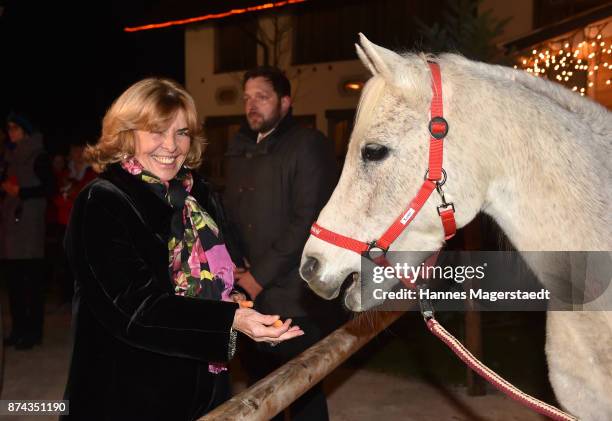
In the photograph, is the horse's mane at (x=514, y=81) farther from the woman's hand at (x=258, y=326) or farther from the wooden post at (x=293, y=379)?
the wooden post at (x=293, y=379)

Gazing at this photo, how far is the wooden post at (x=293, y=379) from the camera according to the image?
1.55 metres

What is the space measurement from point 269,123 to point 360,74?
1074cm

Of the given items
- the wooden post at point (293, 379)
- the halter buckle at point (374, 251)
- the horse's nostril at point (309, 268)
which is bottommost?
the wooden post at point (293, 379)

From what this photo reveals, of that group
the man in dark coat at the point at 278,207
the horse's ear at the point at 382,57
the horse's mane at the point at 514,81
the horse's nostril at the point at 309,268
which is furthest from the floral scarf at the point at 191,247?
the horse's ear at the point at 382,57

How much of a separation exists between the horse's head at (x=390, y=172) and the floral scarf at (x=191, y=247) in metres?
0.45

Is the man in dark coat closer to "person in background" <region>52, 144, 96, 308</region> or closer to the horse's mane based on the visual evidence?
the horse's mane

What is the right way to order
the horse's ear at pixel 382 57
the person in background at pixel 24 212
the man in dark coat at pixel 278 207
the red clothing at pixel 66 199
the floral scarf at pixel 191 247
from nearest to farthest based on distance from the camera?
the horse's ear at pixel 382 57
the floral scarf at pixel 191 247
the man in dark coat at pixel 278 207
the person in background at pixel 24 212
the red clothing at pixel 66 199

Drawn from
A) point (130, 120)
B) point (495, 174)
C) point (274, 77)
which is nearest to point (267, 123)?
point (274, 77)

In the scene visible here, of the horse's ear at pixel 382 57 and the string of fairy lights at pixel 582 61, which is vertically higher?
the string of fairy lights at pixel 582 61

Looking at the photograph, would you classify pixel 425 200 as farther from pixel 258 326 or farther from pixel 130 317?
pixel 130 317

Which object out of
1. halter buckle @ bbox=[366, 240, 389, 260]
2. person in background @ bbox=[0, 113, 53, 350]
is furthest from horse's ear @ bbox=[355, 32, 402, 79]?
person in background @ bbox=[0, 113, 53, 350]

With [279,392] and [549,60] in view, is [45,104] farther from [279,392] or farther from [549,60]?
[279,392]

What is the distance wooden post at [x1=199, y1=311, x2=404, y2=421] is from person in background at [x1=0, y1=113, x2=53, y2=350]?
399 centimetres

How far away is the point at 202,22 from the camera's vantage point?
16.4 m
